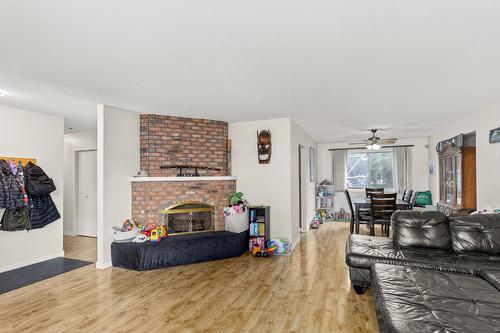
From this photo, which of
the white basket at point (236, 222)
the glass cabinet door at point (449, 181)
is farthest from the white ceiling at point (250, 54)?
the white basket at point (236, 222)

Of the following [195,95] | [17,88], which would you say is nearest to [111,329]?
[195,95]

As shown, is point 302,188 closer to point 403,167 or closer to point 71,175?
point 403,167

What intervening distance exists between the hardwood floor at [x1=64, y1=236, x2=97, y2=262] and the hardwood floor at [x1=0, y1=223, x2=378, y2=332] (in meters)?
0.76

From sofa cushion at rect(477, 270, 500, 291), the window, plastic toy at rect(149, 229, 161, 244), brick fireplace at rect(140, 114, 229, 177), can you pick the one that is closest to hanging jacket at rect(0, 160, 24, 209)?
brick fireplace at rect(140, 114, 229, 177)

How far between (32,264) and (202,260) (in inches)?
102

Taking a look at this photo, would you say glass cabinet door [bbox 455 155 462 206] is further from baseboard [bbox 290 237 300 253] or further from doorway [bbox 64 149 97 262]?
doorway [bbox 64 149 97 262]

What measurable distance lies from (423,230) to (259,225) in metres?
2.36

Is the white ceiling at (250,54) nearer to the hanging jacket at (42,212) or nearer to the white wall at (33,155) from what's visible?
→ the white wall at (33,155)

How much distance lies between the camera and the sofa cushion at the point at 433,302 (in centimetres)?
151

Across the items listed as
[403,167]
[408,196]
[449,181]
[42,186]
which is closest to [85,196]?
[42,186]

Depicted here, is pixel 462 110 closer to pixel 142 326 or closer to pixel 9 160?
pixel 142 326

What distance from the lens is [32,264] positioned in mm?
4160

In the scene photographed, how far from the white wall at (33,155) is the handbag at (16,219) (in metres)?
0.13

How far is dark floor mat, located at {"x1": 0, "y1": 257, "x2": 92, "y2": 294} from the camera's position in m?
3.38
